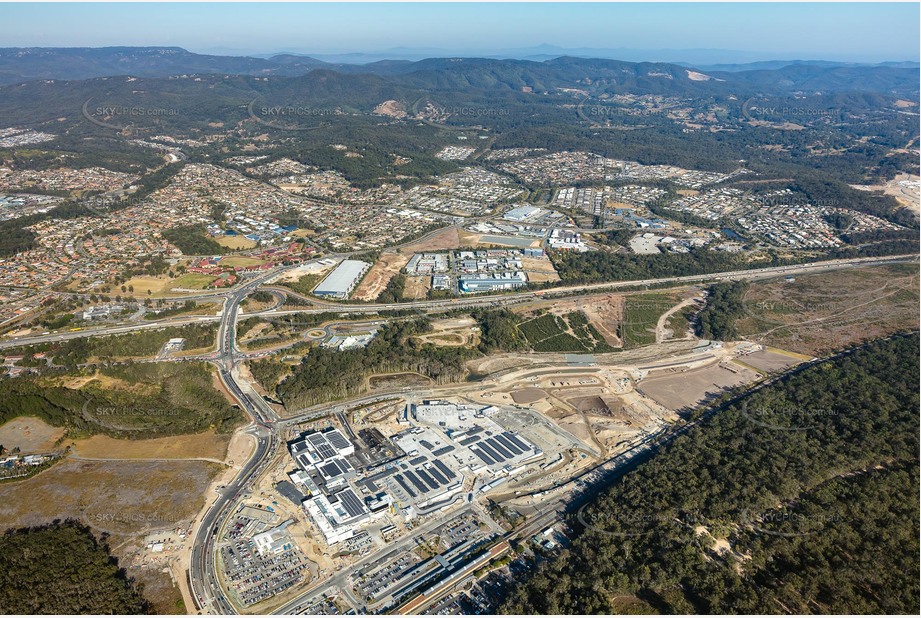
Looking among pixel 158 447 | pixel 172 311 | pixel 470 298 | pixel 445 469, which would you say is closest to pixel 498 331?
pixel 470 298

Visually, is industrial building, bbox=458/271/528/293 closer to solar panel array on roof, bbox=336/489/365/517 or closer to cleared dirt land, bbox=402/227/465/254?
cleared dirt land, bbox=402/227/465/254

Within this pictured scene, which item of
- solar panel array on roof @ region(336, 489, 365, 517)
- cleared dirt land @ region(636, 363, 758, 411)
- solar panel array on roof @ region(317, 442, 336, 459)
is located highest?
solar panel array on roof @ region(317, 442, 336, 459)

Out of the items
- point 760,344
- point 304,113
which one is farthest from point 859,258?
point 304,113

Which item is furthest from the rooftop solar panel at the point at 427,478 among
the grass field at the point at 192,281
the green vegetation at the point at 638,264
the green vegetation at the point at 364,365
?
the grass field at the point at 192,281

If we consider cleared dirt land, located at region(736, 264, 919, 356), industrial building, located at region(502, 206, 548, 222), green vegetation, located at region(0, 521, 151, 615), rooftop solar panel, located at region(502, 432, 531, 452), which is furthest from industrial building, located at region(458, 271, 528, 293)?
green vegetation, located at region(0, 521, 151, 615)

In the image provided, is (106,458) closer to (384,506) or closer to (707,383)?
(384,506)

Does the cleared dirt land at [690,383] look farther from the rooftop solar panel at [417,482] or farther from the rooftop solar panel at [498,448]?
the rooftop solar panel at [417,482]
